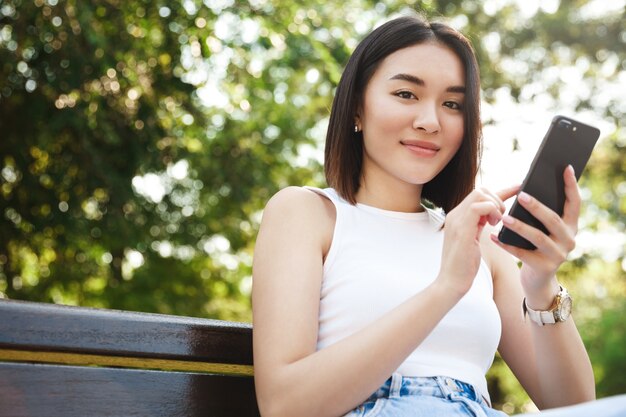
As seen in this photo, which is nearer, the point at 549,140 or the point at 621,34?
the point at 549,140

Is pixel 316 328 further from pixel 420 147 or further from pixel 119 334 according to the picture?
pixel 420 147

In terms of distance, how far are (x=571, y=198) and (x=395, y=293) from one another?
50 centimetres

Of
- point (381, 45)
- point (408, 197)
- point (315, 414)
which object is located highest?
point (381, 45)

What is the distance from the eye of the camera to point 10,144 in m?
6.61

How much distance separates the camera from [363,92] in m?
2.64

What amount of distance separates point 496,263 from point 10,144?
15.8ft

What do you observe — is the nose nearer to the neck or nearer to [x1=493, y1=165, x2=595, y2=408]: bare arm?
the neck

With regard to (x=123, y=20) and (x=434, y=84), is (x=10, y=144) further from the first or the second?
(x=434, y=84)

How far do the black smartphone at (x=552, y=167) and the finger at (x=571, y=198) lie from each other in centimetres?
1

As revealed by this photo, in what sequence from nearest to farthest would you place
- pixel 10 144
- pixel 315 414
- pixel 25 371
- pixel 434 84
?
pixel 25 371, pixel 315 414, pixel 434 84, pixel 10 144

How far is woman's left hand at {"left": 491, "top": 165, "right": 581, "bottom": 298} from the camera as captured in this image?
2.04m

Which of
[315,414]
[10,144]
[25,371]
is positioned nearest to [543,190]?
[315,414]

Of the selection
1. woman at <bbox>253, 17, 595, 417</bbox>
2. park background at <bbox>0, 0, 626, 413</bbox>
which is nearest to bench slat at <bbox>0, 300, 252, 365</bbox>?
woman at <bbox>253, 17, 595, 417</bbox>

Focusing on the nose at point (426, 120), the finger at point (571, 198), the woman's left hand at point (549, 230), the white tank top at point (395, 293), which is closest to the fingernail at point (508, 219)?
the woman's left hand at point (549, 230)
